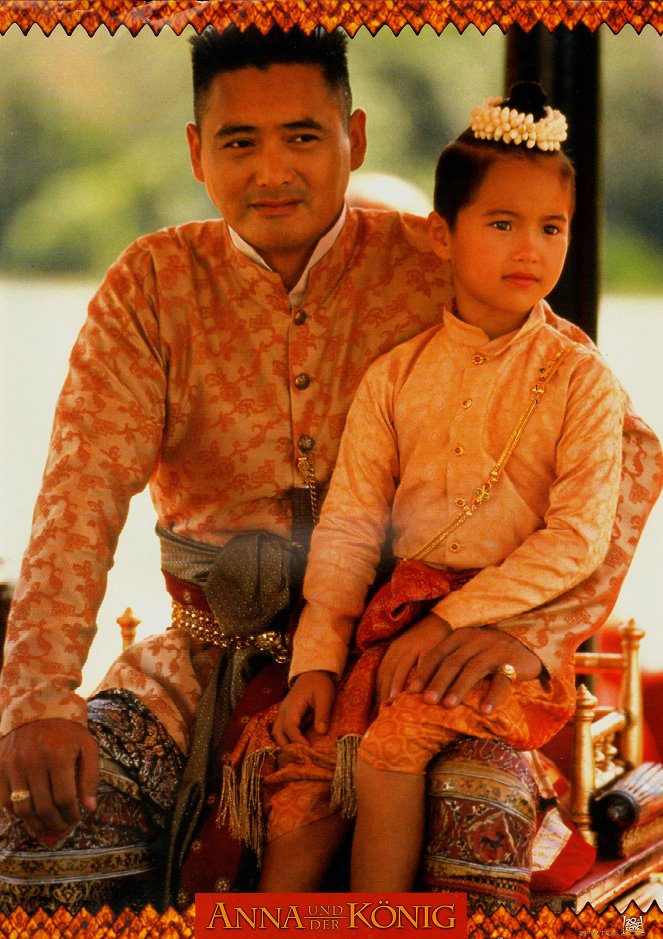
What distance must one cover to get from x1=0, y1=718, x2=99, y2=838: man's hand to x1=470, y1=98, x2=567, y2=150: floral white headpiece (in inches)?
41.2

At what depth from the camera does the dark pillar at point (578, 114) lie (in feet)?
8.66

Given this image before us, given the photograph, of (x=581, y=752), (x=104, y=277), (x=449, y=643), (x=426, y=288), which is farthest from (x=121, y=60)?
(x=581, y=752)

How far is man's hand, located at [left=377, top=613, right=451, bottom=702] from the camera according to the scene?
1826 mm

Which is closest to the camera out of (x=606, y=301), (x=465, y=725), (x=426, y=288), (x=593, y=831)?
(x=465, y=725)

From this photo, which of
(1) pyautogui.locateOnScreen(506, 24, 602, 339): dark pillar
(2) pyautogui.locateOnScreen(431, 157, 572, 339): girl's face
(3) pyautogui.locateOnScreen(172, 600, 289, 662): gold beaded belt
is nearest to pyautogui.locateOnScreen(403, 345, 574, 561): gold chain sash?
(2) pyautogui.locateOnScreen(431, 157, 572, 339): girl's face

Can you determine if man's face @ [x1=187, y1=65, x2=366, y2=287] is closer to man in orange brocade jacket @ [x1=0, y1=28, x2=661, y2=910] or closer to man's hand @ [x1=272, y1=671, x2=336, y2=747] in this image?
man in orange brocade jacket @ [x1=0, y1=28, x2=661, y2=910]

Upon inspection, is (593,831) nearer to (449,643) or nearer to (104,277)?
(449,643)

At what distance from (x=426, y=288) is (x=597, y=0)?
523 mm

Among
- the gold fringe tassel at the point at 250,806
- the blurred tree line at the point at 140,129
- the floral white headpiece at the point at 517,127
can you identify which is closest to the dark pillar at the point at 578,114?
the blurred tree line at the point at 140,129

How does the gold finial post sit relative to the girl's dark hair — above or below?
below

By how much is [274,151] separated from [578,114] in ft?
3.24

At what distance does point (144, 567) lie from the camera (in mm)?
2301

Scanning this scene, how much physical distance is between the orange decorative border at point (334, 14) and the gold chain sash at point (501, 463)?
1.61 ft

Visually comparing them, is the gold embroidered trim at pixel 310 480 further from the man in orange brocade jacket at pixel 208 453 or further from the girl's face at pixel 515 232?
the girl's face at pixel 515 232
